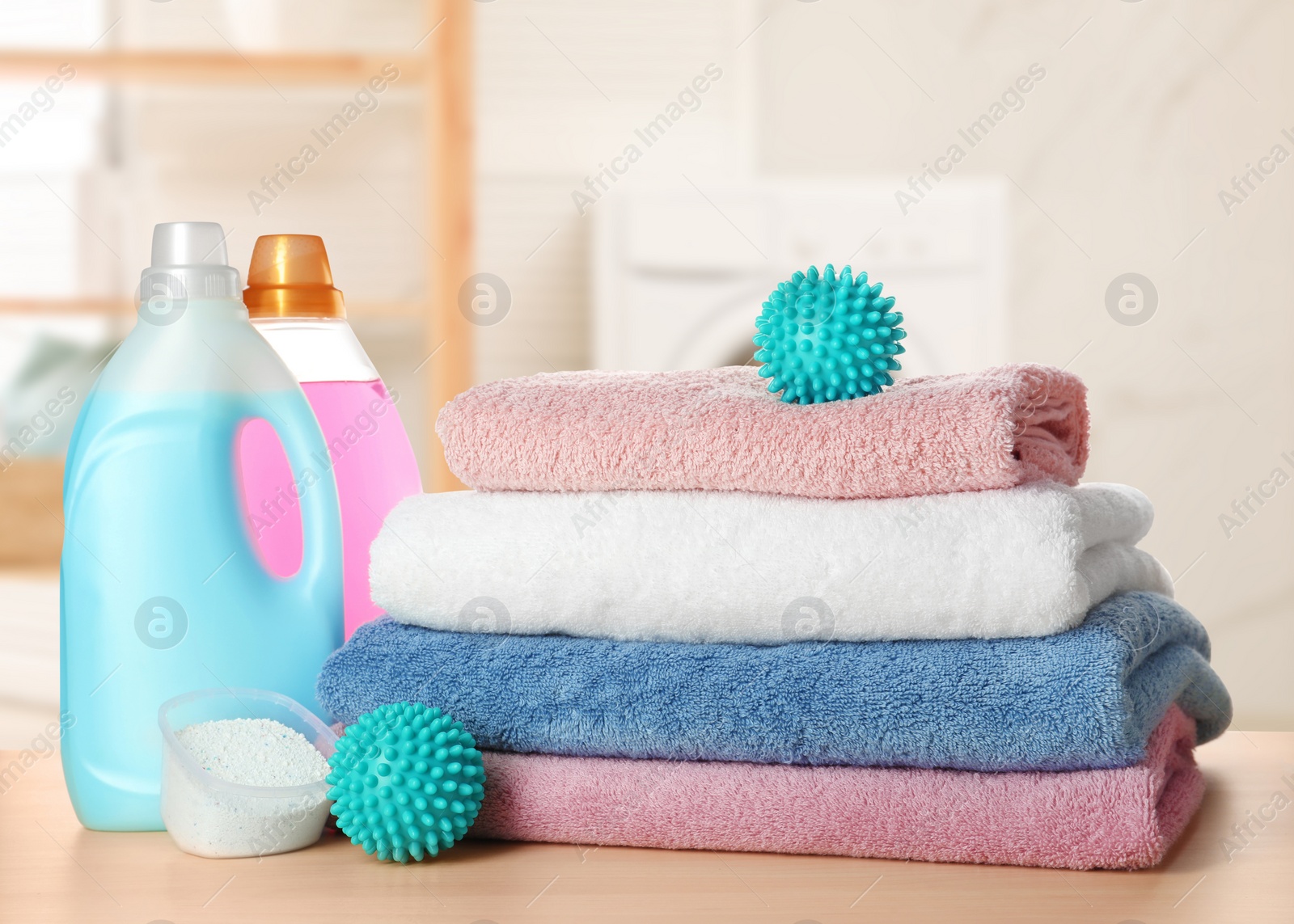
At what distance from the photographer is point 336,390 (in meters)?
0.68

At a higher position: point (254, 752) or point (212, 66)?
point (212, 66)

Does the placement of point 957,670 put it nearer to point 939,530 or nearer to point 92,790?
point 939,530

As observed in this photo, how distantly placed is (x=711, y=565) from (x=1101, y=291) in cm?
237

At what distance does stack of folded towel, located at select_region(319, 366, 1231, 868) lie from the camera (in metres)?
0.50

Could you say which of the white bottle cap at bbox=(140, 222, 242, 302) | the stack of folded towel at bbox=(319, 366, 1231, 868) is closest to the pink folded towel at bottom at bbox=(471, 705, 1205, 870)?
the stack of folded towel at bbox=(319, 366, 1231, 868)

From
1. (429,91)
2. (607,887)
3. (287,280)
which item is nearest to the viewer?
(607,887)

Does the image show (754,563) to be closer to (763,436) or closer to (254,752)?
(763,436)

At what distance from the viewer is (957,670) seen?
500 mm

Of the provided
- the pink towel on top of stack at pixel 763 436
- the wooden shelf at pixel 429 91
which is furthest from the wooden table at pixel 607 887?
the wooden shelf at pixel 429 91

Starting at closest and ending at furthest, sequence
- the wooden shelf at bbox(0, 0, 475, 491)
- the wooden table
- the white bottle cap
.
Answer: the wooden table, the white bottle cap, the wooden shelf at bbox(0, 0, 475, 491)

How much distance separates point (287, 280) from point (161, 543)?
174 mm

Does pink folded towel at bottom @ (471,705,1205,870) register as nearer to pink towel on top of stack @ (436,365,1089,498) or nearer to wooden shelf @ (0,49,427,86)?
pink towel on top of stack @ (436,365,1089,498)

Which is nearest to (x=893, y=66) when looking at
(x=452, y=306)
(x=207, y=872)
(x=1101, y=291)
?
(x=1101, y=291)

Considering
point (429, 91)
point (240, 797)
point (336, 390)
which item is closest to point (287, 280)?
point (336, 390)
